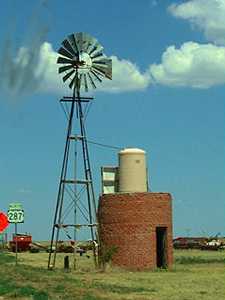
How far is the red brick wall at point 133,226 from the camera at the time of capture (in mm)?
44531

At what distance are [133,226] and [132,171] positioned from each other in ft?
12.4

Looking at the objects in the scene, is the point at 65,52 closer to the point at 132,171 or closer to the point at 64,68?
the point at 64,68

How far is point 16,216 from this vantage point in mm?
41875

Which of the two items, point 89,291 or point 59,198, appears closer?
point 89,291

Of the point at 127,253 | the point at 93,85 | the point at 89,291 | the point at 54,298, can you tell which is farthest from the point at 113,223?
the point at 54,298

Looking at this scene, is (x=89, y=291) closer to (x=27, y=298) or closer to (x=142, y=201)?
(x=27, y=298)

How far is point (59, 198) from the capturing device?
4491 centimetres

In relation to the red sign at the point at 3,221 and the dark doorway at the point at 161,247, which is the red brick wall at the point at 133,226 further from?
the red sign at the point at 3,221

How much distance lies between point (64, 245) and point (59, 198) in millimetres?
44474

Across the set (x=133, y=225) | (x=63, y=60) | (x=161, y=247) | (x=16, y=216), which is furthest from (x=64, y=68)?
(x=161, y=247)

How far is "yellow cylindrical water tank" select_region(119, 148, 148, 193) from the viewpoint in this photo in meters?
46.4

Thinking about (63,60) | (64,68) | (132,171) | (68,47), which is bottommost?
(132,171)

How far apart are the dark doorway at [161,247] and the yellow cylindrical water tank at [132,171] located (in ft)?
8.82

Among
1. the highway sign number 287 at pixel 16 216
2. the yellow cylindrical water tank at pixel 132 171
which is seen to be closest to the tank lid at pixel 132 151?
the yellow cylindrical water tank at pixel 132 171
